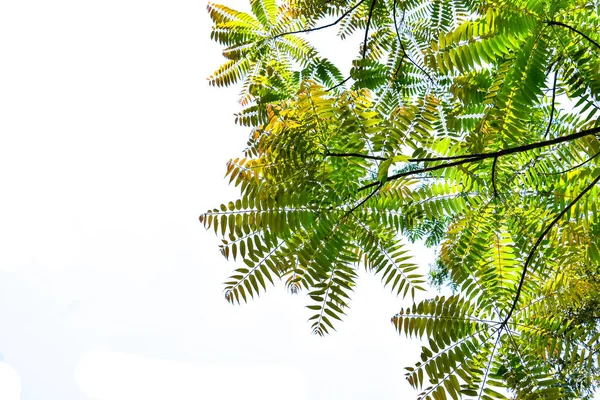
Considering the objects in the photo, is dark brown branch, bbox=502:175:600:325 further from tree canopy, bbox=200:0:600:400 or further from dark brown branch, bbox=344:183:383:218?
Result: dark brown branch, bbox=344:183:383:218

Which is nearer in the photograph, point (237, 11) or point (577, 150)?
point (577, 150)

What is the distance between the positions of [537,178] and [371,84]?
1.20 metres

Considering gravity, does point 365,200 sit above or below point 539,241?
above

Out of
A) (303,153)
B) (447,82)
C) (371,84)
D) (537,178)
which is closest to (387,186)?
(303,153)

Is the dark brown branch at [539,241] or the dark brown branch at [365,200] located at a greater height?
the dark brown branch at [365,200]

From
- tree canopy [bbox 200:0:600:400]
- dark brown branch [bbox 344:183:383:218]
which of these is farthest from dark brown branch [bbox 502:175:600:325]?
dark brown branch [bbox 344:183:383:218]

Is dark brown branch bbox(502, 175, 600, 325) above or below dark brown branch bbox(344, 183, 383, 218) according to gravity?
below

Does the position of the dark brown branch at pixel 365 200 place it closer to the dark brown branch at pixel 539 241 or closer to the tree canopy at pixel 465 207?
the tree canopy at pixel 465 207

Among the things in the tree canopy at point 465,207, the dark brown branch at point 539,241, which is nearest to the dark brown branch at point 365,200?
the tree canopy at point 465,207

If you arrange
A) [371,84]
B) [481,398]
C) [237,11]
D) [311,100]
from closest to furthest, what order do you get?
[481,398], [311,100], [371,84], [237,11]

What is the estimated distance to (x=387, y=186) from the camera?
1.37m

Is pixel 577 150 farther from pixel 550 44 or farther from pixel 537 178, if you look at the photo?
pixel 550 44

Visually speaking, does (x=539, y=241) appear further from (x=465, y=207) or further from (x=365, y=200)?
(x=365, y=200)

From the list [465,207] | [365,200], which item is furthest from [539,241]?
[365,200]
